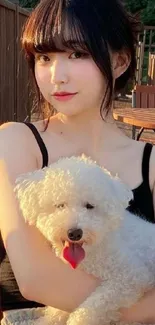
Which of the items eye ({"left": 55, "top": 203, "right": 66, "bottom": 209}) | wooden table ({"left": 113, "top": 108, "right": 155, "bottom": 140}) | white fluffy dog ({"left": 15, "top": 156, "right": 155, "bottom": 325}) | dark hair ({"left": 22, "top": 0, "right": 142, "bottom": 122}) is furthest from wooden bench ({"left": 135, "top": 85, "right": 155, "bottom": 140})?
eye ({"left": 55, "top": 203, "right": 66, "bottom": 209})

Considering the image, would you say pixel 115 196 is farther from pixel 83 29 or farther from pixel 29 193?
pixel 83 29

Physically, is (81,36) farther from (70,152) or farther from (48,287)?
(48,287)

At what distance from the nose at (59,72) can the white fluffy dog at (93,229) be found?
0.24m

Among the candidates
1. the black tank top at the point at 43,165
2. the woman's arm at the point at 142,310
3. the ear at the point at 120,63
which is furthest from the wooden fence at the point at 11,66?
the woman's arm at the point at 142,310

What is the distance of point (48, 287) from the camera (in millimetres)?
1626

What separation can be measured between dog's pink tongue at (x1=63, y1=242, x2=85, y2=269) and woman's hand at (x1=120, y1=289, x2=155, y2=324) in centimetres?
21

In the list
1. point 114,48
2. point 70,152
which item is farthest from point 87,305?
point 114,48

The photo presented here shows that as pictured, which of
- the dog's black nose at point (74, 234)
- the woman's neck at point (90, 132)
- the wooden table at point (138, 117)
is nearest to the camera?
the dog's black nose at point (74, 234)

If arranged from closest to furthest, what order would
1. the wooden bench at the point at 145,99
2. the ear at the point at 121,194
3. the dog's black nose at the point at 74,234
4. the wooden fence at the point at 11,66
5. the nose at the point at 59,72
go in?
1. the dog's black nose at the point at 74,234
2. the ear at the point at 121,194
3. the nose at the point at 59,72
4. the wooden fence at the point at 11,66
5. the wooden bench at the point at 145,99

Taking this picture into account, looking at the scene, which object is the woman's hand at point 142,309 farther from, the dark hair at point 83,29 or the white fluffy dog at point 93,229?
the dark hair at point 83,29

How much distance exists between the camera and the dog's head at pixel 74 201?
1.52 m

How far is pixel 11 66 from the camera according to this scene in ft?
25.7

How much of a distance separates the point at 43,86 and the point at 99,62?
170 millimetres

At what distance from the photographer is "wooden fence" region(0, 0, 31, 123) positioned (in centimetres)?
706
